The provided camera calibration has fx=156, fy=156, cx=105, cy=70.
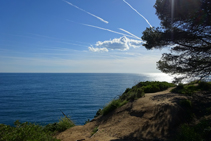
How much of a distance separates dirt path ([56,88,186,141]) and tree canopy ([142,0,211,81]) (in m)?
2.40

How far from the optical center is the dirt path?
7.80 meters

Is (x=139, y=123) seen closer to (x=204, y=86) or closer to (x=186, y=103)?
(x=186, y=103)

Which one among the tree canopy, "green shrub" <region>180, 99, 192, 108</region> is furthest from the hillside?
the tree canopy

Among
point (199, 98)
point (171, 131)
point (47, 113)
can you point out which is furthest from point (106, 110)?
point (47, 113)

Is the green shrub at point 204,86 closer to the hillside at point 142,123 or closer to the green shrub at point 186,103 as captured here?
the hillside at point 142,123

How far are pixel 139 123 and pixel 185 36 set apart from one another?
6.22 metres

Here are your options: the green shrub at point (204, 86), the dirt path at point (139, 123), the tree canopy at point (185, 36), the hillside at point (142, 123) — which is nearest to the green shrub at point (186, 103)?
the hillside at point (142, 123)

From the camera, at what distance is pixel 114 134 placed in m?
8.38

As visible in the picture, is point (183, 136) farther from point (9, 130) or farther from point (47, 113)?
point (47, 113)

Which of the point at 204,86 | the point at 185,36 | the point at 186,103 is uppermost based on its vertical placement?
the point at 185,36

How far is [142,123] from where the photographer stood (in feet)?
29.0

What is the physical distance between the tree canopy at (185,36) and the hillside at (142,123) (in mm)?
2184

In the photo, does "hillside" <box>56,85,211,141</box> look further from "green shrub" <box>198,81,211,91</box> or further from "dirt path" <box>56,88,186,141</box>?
"green shrub" <box>198,81,211,91</box>

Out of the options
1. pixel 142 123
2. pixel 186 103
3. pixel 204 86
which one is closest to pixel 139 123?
pixel 142 123
